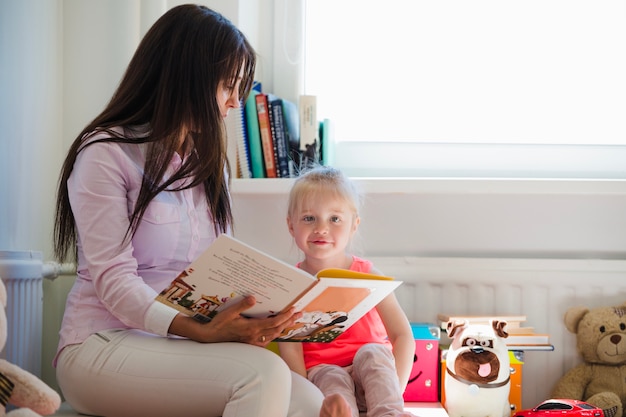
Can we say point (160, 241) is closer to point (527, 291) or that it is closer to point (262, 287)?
point (262, 287)

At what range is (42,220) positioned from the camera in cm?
195

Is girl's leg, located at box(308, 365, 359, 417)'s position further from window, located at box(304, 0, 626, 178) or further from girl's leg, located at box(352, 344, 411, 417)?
window, located at box(304, 0, 626, 178)

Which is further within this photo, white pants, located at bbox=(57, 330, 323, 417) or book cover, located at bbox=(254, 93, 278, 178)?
book cover, located at bbox=(254, 93, 278, 178)

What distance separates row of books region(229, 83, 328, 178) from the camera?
206 cm

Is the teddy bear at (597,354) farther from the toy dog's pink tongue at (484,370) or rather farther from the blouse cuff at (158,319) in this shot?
the blouse cuff at (158,319)

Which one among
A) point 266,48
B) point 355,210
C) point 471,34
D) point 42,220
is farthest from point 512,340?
point 42,220

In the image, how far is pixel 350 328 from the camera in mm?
1773

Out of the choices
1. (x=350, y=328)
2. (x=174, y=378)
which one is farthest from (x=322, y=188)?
(x=174, y=378)

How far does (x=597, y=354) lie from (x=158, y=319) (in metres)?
1.26

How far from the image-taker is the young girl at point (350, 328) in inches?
65.7

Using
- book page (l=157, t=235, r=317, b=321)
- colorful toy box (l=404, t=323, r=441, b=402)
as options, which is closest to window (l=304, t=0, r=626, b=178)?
colorful toy box (l=404, t=323, r=441, b=402)

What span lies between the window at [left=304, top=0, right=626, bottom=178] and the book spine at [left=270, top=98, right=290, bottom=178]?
289 millimetres

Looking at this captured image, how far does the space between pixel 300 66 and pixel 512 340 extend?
981 mm

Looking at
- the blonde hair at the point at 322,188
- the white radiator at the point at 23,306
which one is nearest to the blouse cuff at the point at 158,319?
the white radiator at the point at 23,306
